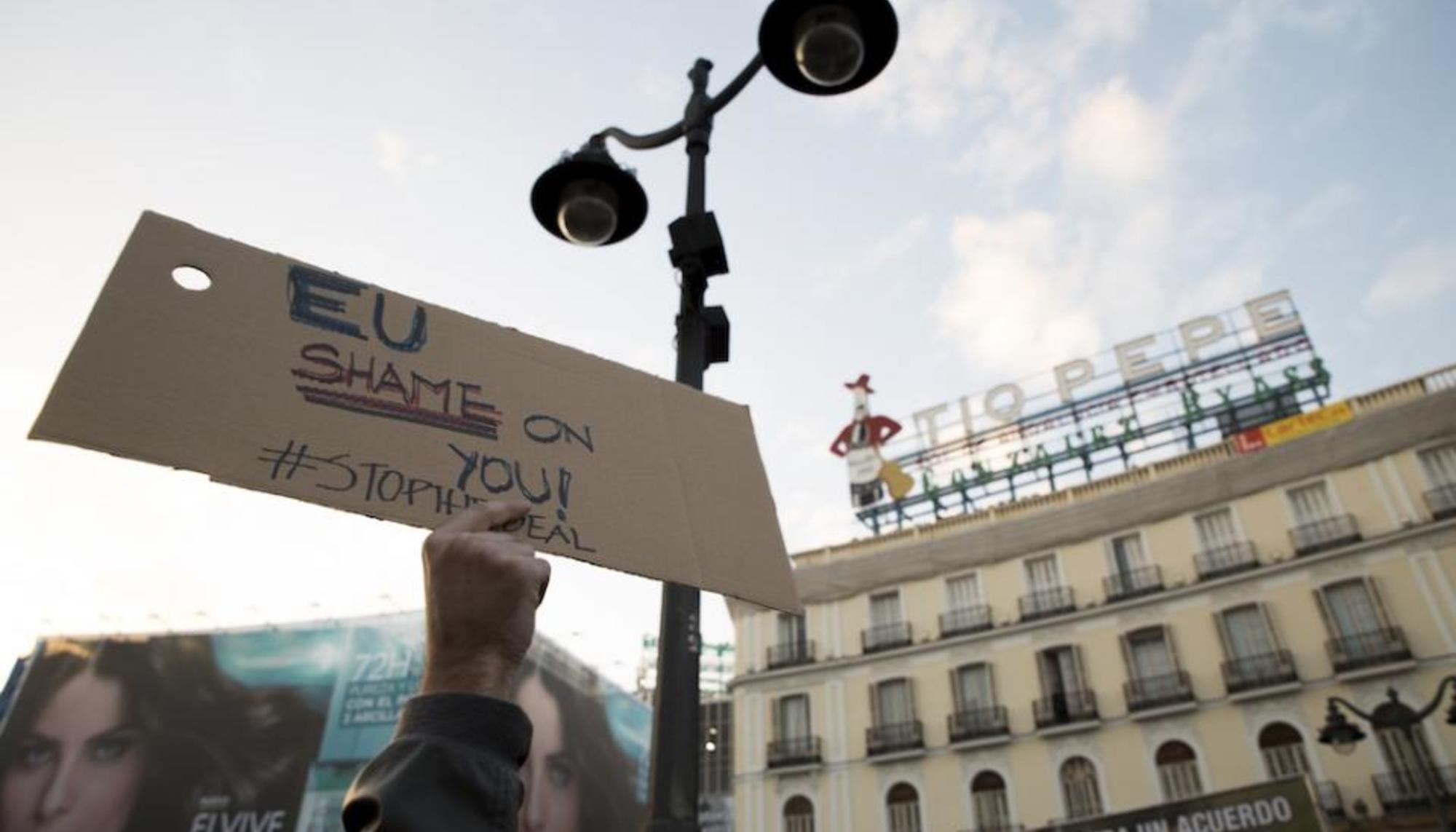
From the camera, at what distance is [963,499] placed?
31.2m

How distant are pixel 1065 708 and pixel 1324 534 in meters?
7.96

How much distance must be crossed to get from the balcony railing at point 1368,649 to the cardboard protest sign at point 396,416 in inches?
928

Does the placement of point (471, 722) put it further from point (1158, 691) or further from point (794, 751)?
point (794, 751)

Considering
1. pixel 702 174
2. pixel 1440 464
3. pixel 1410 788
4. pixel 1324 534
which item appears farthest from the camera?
pixel 1324 534

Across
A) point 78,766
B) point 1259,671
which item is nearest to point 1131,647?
point 1259,671

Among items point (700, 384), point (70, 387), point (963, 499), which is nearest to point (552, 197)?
point (700, 384)

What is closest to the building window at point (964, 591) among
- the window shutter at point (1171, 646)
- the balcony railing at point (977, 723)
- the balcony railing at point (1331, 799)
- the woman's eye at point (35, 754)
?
the balcony railing at point (977, 723)

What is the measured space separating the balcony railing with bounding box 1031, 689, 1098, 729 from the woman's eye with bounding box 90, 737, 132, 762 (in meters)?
31.6

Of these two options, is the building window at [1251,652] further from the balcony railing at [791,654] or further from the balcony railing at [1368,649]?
the balcony railing at [791,654]

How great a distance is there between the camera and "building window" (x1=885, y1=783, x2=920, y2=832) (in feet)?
77.6

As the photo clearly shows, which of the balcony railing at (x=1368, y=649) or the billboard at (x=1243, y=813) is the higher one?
the balcony railing at (x=1368, y=649)

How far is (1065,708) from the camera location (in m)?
23.1

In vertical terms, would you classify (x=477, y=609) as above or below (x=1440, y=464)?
below

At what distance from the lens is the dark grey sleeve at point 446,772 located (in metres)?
1.05
